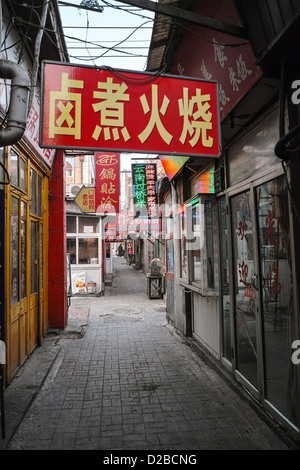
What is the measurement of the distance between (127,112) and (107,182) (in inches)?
338

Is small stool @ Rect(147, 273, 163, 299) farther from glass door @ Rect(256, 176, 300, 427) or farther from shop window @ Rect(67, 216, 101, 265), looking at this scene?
glass door @ Rect(256, 176, 300, 427)

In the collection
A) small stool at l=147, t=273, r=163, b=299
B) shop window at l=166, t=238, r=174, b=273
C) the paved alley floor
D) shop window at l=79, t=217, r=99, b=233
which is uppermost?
shop window at l=79, t=217, r=99, b=233

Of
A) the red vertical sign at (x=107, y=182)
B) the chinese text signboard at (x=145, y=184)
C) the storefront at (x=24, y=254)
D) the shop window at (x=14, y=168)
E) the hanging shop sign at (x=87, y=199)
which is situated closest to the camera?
the storefront at (x=24, y=254)

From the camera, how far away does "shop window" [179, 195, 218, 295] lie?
17.5ft

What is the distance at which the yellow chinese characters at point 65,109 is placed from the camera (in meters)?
3.12

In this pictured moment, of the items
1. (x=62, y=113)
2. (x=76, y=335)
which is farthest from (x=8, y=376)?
(x=62, y=113)

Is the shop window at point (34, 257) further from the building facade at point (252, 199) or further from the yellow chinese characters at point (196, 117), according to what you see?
the yellow chinese characters at point (196, 117)

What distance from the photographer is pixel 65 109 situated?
3.15 metres

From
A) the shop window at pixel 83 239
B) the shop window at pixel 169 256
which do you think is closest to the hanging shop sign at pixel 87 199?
the shop window at pixel 83 239

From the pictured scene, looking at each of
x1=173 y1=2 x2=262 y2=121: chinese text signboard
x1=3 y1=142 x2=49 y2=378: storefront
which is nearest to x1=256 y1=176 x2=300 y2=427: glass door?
x1=173 y1=2 x2=262 y2=121: chinese text signboard

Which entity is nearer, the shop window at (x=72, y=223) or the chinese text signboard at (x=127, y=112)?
the chinese text signboard at (x=127, y=112)

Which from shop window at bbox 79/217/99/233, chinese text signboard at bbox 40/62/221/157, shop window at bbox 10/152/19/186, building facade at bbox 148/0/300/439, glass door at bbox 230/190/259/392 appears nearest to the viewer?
building facade at bbox 148/0/300/439

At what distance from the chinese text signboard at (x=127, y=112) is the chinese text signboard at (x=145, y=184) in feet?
26.8

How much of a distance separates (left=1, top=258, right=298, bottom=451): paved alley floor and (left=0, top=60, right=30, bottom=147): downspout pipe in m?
3.36
